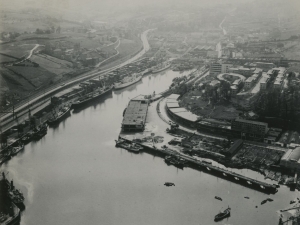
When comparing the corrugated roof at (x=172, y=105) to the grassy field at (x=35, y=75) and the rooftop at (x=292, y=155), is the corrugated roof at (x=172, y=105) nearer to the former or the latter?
the rooftop at (x=292, y=155)

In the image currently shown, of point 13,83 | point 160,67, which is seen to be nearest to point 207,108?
point 13,83

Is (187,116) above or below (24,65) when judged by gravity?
below

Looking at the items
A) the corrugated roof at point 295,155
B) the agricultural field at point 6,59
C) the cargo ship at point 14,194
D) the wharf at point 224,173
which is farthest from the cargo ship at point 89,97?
the corrugated roof at point 295,155

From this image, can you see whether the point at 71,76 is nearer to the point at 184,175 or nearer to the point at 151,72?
the point at 151,72

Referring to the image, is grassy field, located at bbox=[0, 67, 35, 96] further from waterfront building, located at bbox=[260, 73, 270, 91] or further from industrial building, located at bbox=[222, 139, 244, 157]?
waterfront building, located at bbox=[260, 73, 270, 91]


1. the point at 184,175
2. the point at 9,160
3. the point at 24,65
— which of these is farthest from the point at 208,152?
the point at 24,65

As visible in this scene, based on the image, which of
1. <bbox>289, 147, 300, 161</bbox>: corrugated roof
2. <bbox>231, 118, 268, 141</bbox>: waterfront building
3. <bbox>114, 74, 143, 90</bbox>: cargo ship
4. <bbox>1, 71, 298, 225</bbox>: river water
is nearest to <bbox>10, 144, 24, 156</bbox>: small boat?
<bbox>1, 71, 298, 225</bbox>: river water

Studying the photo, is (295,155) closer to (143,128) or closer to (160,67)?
(143,128)
